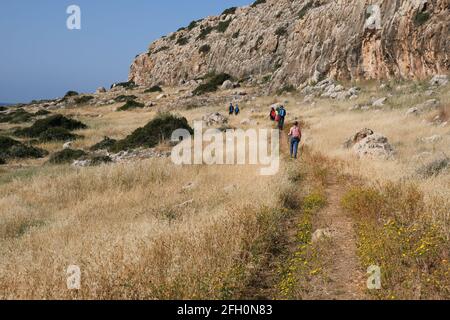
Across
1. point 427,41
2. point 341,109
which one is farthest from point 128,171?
point 427,41

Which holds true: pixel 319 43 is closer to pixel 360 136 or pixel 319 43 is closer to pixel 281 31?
pixel 281 31

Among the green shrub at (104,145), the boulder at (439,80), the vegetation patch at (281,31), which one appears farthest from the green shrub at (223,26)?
the green shrub at (104,145)

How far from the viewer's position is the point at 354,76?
36.7 meters

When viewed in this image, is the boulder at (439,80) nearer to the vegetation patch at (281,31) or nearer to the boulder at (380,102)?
the boulder at (380,102)

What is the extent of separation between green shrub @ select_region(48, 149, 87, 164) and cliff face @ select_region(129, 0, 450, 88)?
82.1ft

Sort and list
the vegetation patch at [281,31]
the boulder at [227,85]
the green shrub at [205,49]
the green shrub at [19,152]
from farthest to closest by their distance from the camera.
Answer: the green shrub at [205,49], the vegetation patch at [281,31], the boulder at [227,85], the green shrub at [19,152]

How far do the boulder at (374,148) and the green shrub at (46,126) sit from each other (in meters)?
26.2

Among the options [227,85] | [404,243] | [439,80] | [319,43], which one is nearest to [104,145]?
[404,243]

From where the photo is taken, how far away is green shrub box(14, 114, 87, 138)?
32625 mm

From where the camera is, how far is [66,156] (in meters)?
22.1

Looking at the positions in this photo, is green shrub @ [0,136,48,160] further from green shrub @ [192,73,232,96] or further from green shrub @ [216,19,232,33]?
green shrub @ [216,19,232,33]

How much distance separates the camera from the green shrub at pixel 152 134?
76.6 ft

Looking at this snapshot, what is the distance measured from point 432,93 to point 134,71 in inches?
3057

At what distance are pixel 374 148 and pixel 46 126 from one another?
28.3 metres
